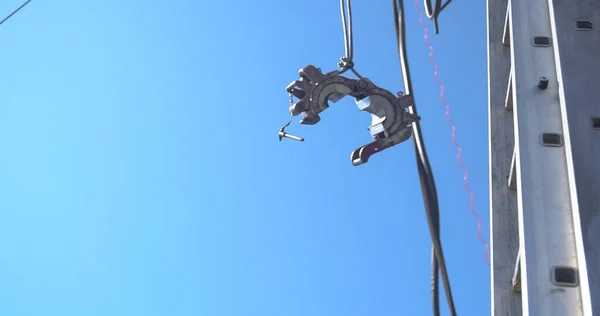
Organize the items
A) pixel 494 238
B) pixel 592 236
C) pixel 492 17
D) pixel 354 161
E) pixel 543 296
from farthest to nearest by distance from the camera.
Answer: pixel 492 17
pixel 494 238
pixel 354 161
pixel 543 296
pixel 592 236

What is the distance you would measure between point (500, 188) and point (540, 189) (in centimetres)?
120

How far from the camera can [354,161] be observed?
3082 millimetres

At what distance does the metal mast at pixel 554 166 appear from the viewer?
2.00 m

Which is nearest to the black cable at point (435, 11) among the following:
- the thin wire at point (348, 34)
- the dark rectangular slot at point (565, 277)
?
the thin wire at point (348, 34)

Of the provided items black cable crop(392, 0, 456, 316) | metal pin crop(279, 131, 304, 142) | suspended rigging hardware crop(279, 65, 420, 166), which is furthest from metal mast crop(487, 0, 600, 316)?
metal pin crop(279, 131, 304, 142)

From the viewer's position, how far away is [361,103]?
10.4 feet

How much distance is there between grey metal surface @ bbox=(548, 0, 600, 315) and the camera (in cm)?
189

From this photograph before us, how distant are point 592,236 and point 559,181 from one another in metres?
0.45

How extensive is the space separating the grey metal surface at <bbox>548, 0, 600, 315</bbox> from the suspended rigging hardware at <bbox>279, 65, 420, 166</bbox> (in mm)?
767

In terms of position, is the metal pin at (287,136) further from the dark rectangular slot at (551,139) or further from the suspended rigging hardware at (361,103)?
the dark rectangular slot at (551,139)

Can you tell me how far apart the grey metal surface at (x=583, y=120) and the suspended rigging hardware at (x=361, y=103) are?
30.2 inches

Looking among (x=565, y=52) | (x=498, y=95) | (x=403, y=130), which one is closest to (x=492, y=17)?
(x=498, y=95)

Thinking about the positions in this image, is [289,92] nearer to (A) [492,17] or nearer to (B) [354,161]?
(B) [354,161]

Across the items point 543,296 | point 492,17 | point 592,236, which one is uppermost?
point 492,17
